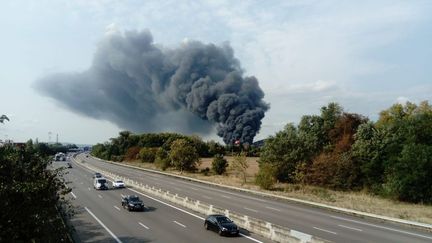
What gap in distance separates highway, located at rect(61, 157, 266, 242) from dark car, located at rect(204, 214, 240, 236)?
37 cm

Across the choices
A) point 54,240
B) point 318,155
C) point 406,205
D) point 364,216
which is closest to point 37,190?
point 54,240

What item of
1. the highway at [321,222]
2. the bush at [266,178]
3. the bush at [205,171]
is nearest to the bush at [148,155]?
the bush at [205,171]

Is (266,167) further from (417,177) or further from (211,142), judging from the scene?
(211,142)

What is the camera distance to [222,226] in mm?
26000

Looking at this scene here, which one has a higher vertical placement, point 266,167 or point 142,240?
point 266,167

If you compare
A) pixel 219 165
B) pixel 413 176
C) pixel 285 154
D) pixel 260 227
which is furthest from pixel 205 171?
pixel 260 227

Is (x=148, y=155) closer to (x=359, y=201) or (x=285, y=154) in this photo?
(x=285, y=154)

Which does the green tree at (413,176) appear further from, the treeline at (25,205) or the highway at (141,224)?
the treeline at (25,205)

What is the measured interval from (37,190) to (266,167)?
49872 millimetres

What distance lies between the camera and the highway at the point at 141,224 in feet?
83.4

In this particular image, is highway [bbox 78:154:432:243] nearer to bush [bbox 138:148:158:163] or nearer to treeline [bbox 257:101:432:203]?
treeline [bbox 257:101:432:203]

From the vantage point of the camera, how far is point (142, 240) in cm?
2486

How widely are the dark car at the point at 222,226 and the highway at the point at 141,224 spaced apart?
0.37 m

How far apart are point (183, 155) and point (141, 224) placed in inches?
2256
